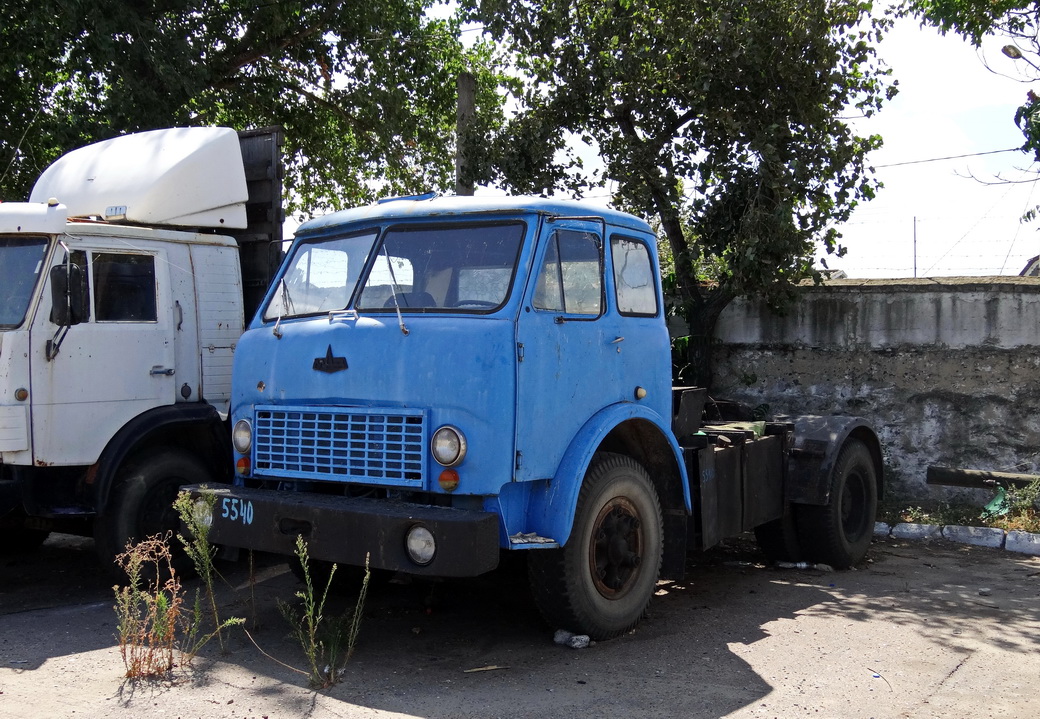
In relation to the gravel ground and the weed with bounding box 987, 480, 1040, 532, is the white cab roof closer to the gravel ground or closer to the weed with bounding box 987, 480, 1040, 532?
the gravel ground

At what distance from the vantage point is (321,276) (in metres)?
5.72

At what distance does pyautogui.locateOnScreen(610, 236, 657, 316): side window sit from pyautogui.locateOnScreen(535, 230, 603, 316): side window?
19cm

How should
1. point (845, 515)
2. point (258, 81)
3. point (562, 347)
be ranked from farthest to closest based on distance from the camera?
point (258, 81) < point (845, 515) < point (562, 347)

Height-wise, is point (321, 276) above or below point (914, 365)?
above

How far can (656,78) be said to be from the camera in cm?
1021

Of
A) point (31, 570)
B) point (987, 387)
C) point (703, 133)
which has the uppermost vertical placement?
point (703, 133)

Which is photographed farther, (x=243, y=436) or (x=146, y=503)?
(x=146, y=503)

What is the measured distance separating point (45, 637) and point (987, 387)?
8260mm

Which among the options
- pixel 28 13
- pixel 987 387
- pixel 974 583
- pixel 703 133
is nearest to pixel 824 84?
pixel 703 133

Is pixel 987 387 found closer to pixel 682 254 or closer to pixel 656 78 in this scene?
pixel 682 254

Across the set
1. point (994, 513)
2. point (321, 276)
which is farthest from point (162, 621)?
point (994, 513)

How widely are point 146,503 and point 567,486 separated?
10.5ft

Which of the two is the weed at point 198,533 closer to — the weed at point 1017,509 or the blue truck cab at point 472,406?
the blue truck cab at point 472,406

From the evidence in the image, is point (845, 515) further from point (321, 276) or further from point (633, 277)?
point (321, 276)
